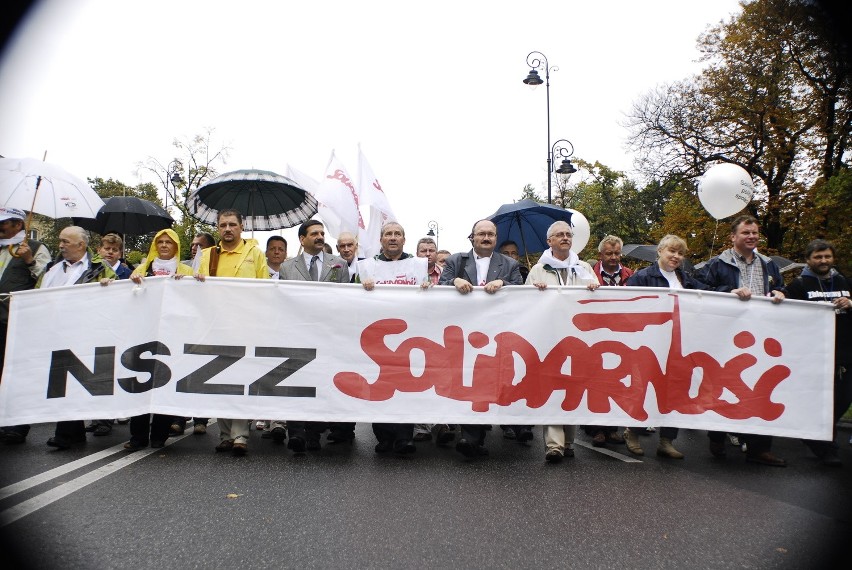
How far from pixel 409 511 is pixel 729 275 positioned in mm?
3780

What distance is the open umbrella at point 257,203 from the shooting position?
7.32m

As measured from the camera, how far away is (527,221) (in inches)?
337

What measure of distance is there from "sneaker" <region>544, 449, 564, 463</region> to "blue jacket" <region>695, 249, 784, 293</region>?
2.16 meters

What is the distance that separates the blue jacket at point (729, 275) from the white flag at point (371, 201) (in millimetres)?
4069

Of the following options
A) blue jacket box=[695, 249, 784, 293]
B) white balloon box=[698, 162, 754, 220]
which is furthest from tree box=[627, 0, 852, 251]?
blue jacket box=[695, 249, 784, 293]

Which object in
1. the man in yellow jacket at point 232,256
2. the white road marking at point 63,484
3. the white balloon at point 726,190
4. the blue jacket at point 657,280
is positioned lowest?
the white road marking at point 63,484

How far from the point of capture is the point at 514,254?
7.99m

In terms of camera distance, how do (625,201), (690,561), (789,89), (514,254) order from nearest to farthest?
1. (690,561)
2. (514,254)
3. (789,89)
4. (625,201)

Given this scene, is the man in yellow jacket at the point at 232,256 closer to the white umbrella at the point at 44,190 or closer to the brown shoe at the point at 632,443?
the white umbrella at the point at 44,190

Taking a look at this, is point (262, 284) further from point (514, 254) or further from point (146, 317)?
point (514, 254)

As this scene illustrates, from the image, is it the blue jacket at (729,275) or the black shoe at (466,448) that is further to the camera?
the blue jacket at (729,275)

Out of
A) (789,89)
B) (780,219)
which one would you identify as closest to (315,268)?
(780,219)

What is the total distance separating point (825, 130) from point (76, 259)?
69.3 ft

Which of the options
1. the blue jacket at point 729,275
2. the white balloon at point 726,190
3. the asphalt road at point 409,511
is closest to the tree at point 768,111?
the white balloon at point 726,190
